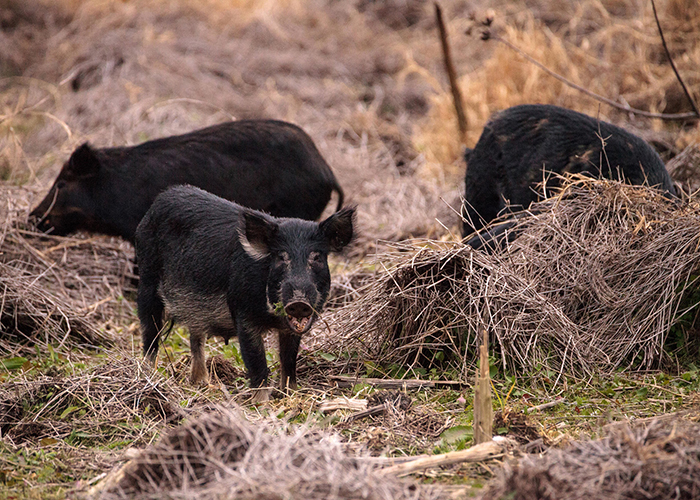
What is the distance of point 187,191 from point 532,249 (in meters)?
2.39

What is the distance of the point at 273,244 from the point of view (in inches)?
176

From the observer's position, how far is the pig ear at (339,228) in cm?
450

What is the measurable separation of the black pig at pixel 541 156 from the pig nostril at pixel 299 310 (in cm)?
202

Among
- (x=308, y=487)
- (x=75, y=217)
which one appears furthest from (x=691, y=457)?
(x=75, y=217)

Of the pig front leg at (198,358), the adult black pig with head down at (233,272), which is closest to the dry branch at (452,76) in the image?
the adult black pig with head down at (233,272)

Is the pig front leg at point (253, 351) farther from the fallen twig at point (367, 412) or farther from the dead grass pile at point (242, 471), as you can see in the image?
the dead grass pile at point (242, 471)

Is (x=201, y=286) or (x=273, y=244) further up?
(x=273, y=244)

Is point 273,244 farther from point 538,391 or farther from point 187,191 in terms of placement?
point 538,391

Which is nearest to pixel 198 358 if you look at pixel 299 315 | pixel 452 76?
pixel 299 315

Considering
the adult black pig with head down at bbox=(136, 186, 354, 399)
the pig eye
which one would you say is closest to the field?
the adult black pig with head down at bbox=(136, 186, 354, 399)

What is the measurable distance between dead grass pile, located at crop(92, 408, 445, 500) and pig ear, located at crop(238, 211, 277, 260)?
57.0 inches

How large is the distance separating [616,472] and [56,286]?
505 cm

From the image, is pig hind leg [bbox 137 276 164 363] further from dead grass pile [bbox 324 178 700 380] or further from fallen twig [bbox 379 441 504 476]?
fallen twig [bbox 379 441 504 476]

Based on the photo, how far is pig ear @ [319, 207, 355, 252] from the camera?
450 centimetres
